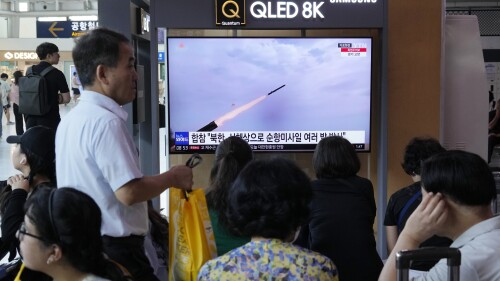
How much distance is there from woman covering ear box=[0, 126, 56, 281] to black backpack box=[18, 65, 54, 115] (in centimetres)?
353

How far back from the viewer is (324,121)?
521cm

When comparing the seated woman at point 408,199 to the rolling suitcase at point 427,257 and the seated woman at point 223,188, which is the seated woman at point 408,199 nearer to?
the seated woman at point 223,188

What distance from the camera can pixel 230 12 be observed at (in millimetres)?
4965

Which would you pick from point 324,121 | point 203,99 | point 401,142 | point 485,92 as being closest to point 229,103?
point 203,99

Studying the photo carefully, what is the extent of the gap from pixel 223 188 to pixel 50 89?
4067 millimetres

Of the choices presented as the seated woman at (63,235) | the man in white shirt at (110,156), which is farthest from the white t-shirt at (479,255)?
the man in white shirt at (110,156)

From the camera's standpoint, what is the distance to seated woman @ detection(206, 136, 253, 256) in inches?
112

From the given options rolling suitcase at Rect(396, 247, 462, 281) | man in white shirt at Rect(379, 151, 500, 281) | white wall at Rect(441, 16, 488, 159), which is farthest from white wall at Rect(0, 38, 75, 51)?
rolling suitcase at Rect(396, 247, 462, 281)

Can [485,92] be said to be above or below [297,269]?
above

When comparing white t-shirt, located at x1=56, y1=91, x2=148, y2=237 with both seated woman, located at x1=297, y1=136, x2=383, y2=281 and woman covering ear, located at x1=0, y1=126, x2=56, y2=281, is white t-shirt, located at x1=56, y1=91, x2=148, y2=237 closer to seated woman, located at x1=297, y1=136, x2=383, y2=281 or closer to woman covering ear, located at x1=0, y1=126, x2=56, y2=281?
woman covering ear, located at x1=0, y1=126, x2=56, y2=281

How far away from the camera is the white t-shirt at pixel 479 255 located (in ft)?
5.57

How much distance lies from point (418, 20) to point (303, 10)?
0.94 meters

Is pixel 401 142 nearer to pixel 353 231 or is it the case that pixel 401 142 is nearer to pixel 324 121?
pixel 324 121

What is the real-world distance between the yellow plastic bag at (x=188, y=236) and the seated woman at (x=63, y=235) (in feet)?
2.39
